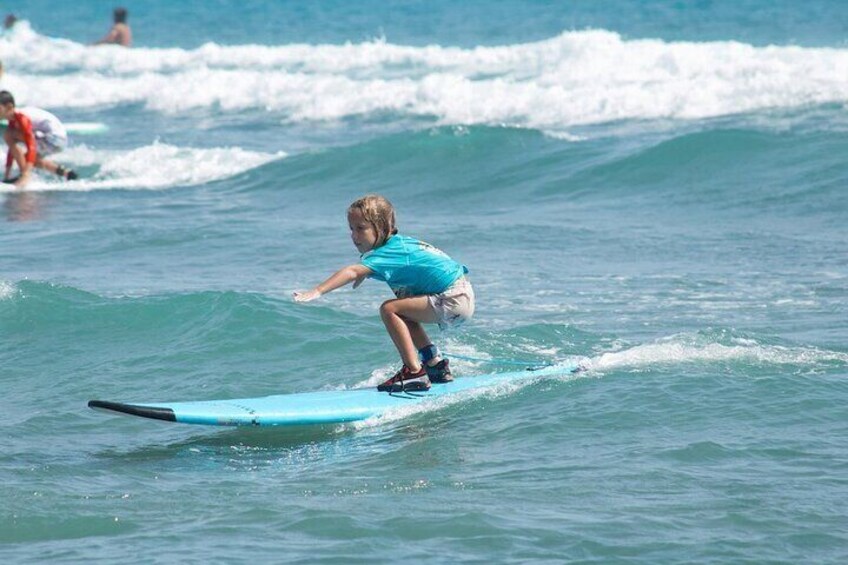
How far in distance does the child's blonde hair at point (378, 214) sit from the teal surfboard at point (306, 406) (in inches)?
34.6

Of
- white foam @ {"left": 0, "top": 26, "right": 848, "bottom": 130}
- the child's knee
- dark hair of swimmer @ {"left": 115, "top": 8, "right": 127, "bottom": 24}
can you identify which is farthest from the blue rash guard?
dark hair of swimmer @ {"left": 115, "top": 8, "right": 127, "bottom": 24}

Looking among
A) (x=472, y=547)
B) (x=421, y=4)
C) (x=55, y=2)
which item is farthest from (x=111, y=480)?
(x=55, y=2)

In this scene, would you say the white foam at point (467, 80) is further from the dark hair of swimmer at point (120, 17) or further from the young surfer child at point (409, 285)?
the young surfer child at point (409, 285)

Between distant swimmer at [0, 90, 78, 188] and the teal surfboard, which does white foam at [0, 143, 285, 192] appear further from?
the teal surfboard

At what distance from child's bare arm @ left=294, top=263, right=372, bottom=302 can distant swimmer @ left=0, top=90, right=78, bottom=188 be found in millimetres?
9896

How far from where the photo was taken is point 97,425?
805cm

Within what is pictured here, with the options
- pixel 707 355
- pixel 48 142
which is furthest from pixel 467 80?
pixel 707 355

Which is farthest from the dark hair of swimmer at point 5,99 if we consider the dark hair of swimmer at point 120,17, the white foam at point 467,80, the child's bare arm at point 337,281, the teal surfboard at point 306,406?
the dark hair of swimmer at point 120,17

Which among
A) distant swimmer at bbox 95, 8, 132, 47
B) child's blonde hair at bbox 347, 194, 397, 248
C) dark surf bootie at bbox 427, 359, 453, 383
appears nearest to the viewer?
child's blonde hair at bbox 347, 194, 397, 248

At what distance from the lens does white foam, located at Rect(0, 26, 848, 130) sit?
2075 cm

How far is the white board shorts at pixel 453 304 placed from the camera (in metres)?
7.85

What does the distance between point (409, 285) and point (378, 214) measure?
19.0 inches

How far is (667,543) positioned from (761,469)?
110 centimetres

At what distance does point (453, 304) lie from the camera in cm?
787
